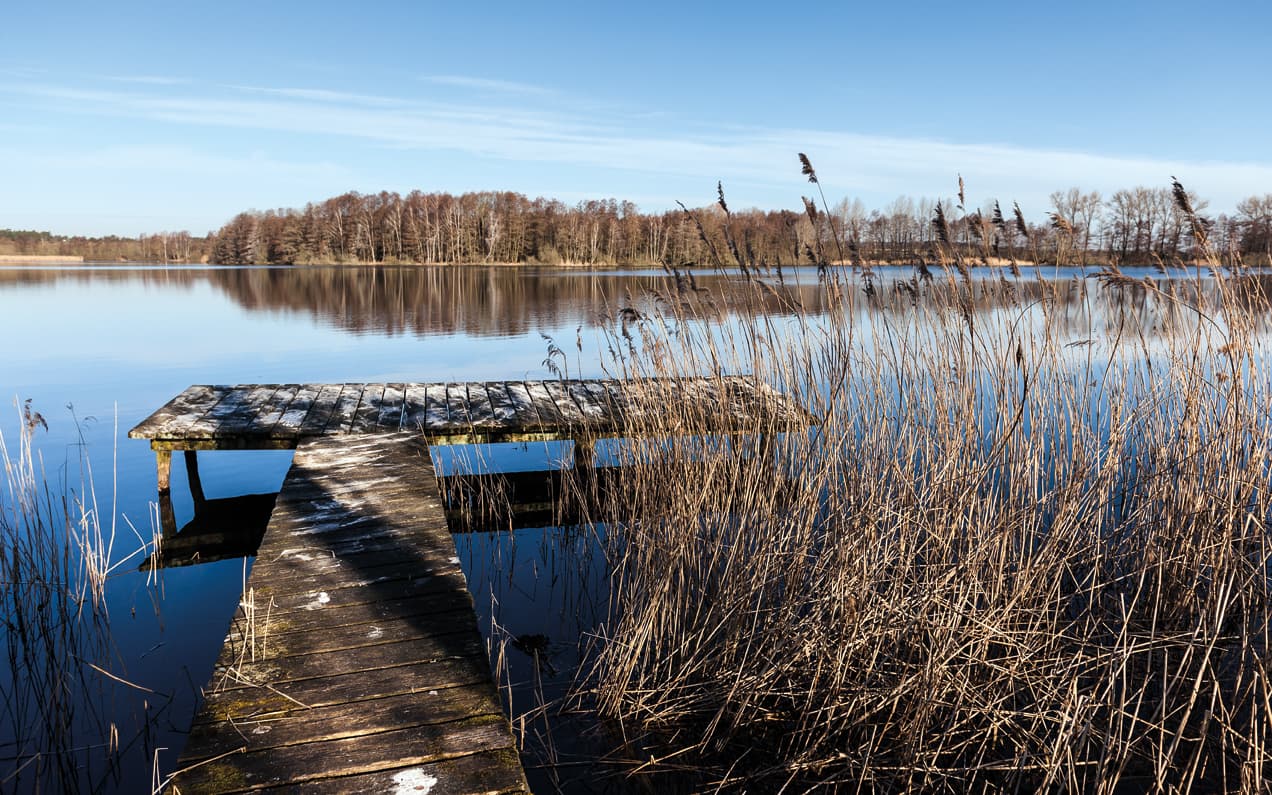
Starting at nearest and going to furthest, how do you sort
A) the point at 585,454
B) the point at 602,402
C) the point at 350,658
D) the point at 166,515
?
the point at 350,658, the point at 585,454, the point at 166,515, the point at 602,402

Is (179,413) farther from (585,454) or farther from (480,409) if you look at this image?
(585,454)

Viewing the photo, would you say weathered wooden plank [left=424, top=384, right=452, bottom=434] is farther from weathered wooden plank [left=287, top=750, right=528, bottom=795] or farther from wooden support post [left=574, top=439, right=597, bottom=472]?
weathered wooden plank [left=287, top=750, right=528, bottom=795]

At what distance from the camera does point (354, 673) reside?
249 centimetres

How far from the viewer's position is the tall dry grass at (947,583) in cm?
250

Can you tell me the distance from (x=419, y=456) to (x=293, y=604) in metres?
2.31

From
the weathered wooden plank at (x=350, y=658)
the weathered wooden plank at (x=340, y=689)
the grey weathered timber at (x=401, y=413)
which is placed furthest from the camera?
the grey weathered timber at (x=401, y=413)

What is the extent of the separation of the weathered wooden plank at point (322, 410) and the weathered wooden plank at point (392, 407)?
40cm

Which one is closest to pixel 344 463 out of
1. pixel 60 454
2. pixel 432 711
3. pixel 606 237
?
pixel 432 711

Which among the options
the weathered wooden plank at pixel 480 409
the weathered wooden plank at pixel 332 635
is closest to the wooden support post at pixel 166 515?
the weathered wooden plank at pixel 480 409

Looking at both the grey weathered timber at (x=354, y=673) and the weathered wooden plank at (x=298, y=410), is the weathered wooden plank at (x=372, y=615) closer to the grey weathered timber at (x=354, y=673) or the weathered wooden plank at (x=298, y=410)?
the grey weathered timber at (x=354, y=673)

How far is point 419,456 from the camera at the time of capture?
5.25m

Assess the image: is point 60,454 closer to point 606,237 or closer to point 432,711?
point 432,711

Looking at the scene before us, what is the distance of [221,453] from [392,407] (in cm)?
292

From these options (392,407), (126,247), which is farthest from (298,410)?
(126,247)
